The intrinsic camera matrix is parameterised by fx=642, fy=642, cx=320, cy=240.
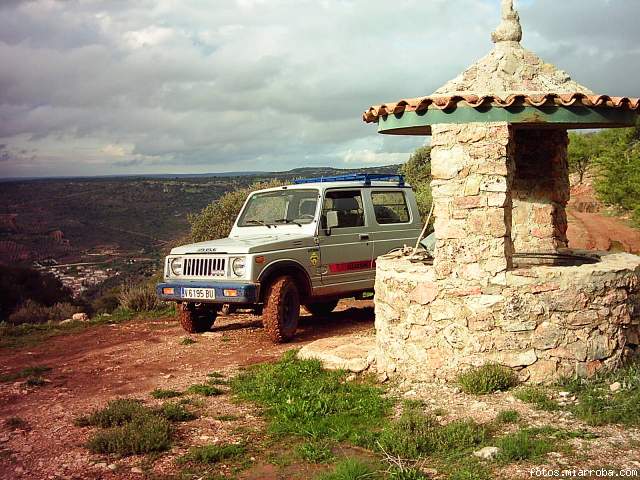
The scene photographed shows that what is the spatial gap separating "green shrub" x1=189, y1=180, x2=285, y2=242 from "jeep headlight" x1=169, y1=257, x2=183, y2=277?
27.0 ft

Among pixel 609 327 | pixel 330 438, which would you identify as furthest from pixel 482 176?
pixel 330 438

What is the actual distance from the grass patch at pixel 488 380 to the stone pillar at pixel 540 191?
2622mm

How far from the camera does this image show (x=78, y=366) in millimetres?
8055

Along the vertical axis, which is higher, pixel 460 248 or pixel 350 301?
pixel 460 248

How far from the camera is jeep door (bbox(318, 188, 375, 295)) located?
30.7ft

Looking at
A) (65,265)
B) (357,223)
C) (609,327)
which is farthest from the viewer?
(65,265)

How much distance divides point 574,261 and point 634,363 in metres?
1.76

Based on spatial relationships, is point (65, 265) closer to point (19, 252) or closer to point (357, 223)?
point (19, 252)

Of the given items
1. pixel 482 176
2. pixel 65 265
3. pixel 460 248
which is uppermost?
pixel 482 176

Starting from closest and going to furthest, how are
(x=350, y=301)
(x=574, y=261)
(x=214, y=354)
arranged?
(x=574, y=261), (x=214, y=354), (x=350, y=301)

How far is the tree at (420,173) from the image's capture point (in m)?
22.7

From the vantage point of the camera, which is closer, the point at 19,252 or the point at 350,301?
the point at 350,301

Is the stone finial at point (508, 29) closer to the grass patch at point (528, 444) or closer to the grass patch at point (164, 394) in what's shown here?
the grass patch at point (528, 444)

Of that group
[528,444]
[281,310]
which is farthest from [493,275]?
[281,310]
